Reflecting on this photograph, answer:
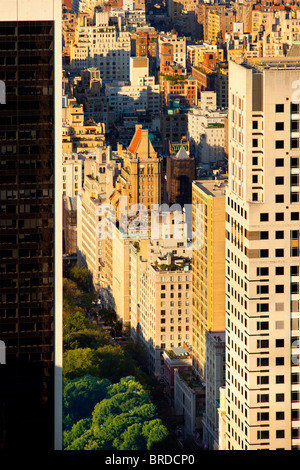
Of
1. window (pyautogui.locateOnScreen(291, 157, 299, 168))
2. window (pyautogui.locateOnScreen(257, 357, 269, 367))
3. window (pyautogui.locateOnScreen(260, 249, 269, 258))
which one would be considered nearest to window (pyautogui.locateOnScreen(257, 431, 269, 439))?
window (pyautogui.locateOnScreen(257, 357, 269, 367))

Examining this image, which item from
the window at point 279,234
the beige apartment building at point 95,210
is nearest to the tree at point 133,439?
the window at point 279,234

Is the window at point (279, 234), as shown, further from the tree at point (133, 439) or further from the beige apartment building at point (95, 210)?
the beige apartment building at point (95, 210)

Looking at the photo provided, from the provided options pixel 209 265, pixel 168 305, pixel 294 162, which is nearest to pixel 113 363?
pixel 168 305

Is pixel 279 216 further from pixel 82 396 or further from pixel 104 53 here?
pixel 104 53

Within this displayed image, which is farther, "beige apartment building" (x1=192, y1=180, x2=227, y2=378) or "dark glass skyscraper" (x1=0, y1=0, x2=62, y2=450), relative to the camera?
"beige apartment building" (x1=192, y1=180, x2=227, y2=378)

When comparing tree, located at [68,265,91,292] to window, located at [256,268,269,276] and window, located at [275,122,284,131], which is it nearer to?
window, located at [256,268,269,276]

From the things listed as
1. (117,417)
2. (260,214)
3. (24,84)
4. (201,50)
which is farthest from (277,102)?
(201,50)
